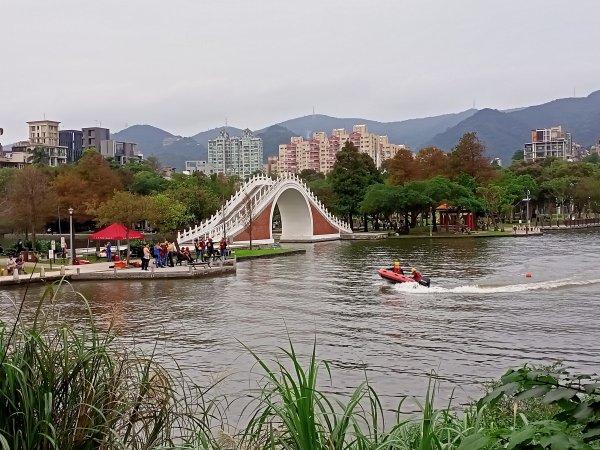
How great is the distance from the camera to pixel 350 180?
233ft

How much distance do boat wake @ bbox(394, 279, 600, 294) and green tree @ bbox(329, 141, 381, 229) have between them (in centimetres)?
4634

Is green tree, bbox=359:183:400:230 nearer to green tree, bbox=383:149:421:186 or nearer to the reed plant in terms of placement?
green tree, bbox=383:149:421:186

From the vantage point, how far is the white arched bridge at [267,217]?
47.3 m

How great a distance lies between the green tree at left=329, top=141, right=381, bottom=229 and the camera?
231ft

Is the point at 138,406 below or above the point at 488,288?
above

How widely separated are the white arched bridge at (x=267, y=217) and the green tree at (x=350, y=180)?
4656mm

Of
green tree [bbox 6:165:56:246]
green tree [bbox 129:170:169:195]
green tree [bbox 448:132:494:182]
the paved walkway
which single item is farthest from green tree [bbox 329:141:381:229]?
the paved walkway

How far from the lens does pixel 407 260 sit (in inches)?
1407

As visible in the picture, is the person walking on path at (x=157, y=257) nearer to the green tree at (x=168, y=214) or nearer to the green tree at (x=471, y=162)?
the green tree at (x=168, y=214)

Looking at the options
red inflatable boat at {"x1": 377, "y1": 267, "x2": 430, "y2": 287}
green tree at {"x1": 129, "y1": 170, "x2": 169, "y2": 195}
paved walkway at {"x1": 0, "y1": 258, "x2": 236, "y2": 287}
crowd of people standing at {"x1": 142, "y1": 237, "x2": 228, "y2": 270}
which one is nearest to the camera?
red inflatable boat at {"x1": 377, "y1": 267, "x2": 430, "y2": 287}

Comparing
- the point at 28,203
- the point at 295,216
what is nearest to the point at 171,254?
the point at 28,203

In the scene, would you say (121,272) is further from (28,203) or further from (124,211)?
(28,203)

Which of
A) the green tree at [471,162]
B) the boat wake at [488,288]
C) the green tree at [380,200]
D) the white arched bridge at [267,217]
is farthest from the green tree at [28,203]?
the green tree at [471,162]

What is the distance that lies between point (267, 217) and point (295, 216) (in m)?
8.75
